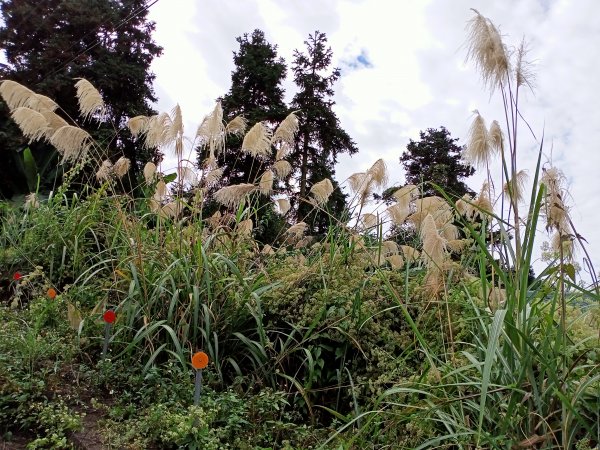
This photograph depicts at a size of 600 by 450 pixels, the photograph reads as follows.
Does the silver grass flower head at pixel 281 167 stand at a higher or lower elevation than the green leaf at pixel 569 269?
higher

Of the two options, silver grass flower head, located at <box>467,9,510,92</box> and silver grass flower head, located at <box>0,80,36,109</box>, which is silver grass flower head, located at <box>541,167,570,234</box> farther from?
silver grass flower head, located at <box>0,80,36,109</box>

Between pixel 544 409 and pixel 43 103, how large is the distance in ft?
12.7

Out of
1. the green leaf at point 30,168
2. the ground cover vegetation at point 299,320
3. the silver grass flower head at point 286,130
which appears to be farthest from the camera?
the green leaf at point 30,168

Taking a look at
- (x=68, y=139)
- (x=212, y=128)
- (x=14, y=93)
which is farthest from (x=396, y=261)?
(x=14, y=93)

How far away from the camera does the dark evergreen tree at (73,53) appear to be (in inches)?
598

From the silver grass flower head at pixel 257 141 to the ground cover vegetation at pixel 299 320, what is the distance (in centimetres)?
2

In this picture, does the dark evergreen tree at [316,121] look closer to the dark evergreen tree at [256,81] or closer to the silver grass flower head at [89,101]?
→ the dark evergreen tree at [256,81]

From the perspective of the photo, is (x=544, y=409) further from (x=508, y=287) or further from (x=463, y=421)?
(x=508, y=287)

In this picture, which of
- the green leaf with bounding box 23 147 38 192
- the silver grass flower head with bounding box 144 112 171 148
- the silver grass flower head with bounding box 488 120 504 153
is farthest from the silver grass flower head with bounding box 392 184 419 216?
the green leaf with bounding box 23 147 38 192

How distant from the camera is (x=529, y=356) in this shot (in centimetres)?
181

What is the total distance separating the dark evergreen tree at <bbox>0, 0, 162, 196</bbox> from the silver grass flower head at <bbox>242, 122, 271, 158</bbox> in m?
11.2

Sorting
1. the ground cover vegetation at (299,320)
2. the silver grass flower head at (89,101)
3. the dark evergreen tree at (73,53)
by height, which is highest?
the dark evergreen tree at (73,53)

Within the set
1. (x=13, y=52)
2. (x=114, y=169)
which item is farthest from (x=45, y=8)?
(x=114, y=169)

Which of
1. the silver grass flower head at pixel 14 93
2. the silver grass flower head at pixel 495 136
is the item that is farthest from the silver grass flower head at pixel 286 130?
the silver grass flower head at pixel 495 136
